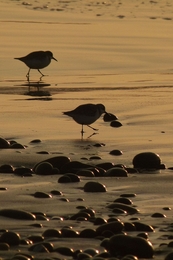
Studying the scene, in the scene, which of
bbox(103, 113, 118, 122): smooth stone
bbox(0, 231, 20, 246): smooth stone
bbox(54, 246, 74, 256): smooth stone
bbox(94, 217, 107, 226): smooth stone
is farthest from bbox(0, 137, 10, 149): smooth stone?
bbox(54, 246, 74, 256): smooth stone

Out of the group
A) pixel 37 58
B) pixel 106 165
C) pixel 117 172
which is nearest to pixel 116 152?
pixel 106 165

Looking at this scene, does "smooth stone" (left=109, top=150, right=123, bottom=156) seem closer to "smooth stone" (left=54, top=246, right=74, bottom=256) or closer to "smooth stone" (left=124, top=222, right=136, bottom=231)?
"smooth stone" (left=124, top=222, right=136, bottom=231)

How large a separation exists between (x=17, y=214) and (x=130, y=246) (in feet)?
3.62

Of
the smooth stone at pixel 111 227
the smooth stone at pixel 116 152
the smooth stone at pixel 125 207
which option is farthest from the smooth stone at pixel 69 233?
the smooth stone at pixel 116 152

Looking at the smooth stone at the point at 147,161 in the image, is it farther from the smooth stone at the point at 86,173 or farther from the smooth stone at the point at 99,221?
the smooth stone at the point at 99,221

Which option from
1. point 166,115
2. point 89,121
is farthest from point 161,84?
point 89,121

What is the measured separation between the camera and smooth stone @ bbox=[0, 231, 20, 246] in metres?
4.94

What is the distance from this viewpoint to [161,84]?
42.5ft

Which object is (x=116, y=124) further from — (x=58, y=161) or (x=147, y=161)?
(x=58, y=161)

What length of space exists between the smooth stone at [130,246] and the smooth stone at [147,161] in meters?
2.73

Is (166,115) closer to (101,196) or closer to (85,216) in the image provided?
(101,196)

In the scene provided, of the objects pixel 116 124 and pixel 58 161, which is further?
pixel 116 124

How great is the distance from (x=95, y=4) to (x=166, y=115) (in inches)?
584

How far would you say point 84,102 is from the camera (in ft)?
37.2
